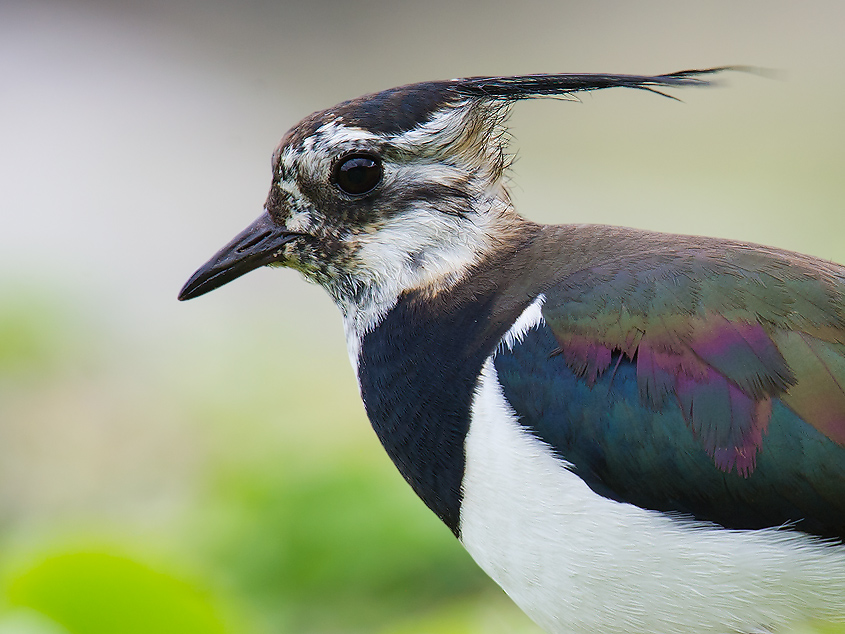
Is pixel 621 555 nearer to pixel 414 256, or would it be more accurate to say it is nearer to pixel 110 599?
pixel 414 256

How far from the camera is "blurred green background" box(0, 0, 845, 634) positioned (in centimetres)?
503

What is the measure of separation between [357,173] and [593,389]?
3.43ft

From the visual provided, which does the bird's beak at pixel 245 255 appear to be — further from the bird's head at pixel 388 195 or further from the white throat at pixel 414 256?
the white throat at pixel 414 256

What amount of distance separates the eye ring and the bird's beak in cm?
25

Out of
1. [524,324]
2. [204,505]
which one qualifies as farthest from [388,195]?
[204,505]

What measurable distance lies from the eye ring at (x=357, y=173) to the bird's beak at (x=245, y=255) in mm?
250

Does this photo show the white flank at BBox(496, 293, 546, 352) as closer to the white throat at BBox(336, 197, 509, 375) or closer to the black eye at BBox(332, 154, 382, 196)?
the white throat at BBox(336, 197, 509, 375)

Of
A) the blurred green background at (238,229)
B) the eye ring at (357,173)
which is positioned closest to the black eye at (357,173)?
the eye ring at (357,173)

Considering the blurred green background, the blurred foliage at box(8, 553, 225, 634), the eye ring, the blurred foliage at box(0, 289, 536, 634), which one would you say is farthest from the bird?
the blurred foliage at box(0, 289, 536, 634)

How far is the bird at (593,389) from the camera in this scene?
2.94 meters

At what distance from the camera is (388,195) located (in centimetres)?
344

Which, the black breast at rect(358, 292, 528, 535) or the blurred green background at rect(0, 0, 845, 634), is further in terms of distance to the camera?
the blurred green background at rect(0, 0, 845, 634)

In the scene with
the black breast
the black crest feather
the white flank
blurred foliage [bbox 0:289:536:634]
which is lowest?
blurred foliage [bbox 0:289:536:634]

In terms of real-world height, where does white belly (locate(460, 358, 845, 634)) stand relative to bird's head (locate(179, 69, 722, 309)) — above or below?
below
